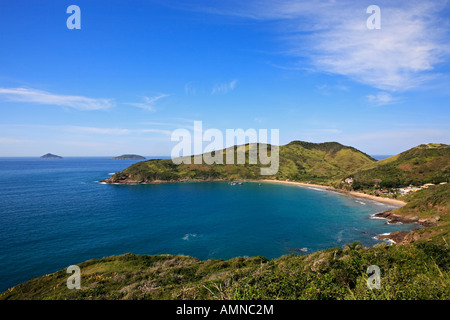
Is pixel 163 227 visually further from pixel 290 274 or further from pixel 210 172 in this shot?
pixel 210 172

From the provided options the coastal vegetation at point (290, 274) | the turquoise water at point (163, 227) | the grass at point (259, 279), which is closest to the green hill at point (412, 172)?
the turquoise water at point (163, 227)

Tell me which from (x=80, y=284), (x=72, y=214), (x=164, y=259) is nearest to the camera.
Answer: (x=80, y=284)

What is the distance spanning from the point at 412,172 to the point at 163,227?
12558 centimetres

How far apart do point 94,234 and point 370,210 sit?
307ft

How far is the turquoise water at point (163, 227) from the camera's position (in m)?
46.6

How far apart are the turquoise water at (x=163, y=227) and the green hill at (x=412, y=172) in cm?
2437

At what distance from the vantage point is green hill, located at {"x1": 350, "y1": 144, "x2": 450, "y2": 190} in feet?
342

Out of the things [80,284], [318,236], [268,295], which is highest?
[268,295]

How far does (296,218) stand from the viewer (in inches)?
2940

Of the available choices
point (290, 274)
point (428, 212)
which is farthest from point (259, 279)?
point (428, 212)

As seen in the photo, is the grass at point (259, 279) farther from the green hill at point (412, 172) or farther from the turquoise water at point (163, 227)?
the green hill at point (412, 172)

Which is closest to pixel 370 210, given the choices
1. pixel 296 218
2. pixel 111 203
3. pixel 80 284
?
pixel 296 218

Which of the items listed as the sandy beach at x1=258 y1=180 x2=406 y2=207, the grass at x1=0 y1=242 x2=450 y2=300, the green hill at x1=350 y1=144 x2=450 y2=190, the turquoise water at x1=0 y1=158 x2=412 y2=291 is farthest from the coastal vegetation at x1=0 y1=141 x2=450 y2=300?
the green hill at x1=350 y1=144 x2=450 y2=190
